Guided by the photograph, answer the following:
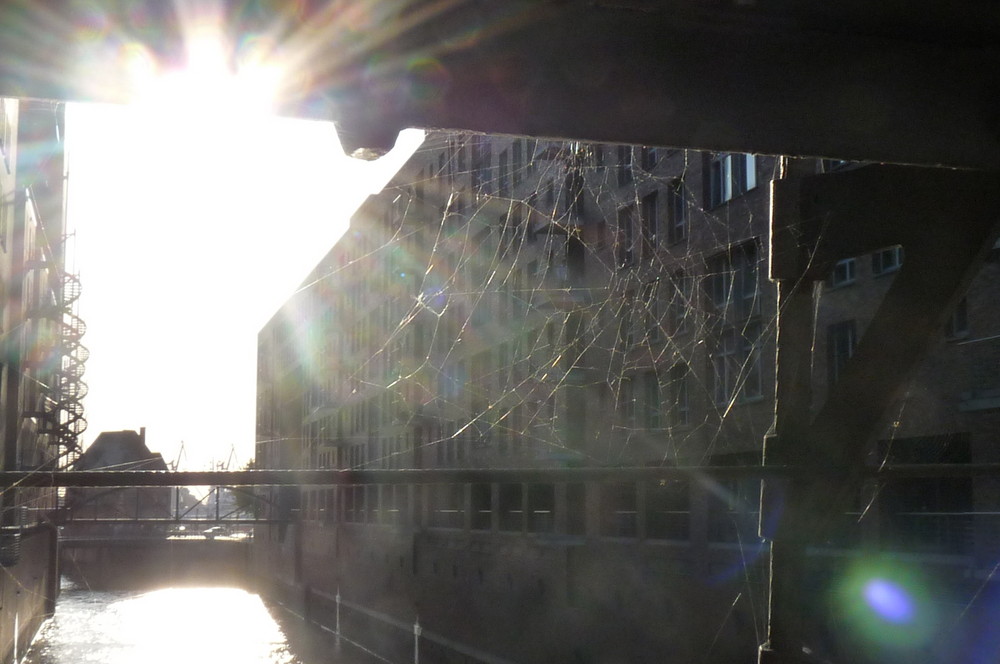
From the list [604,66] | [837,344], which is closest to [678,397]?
[837,344]

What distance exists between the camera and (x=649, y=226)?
22.4 metres

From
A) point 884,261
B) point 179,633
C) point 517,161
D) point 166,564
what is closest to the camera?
point 884,261

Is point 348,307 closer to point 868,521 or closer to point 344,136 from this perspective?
point 868,521

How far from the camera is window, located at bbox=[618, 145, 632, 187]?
21642mm

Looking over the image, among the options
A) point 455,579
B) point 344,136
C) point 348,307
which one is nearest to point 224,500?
point 348,307

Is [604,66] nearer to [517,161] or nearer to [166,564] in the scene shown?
[517,161]

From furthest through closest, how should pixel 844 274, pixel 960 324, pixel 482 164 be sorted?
1. pixel 482 164
2. pixel 844 274
3. pixel 960 324

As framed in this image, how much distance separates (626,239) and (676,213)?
1.16 metres

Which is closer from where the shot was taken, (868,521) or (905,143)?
(905,143)

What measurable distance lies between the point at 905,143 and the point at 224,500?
356 feet

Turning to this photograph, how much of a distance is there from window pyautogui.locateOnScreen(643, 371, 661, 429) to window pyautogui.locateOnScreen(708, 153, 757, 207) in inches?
144

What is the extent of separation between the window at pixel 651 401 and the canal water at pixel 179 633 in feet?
60.3

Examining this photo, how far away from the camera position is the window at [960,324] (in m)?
15.0

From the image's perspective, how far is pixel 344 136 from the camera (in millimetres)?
3438
